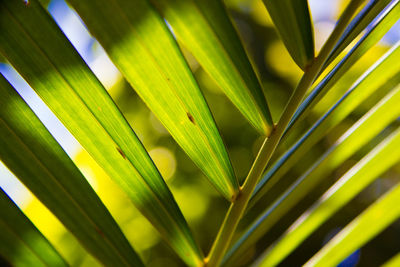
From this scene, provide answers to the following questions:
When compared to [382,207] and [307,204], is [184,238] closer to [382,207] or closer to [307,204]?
[382,207]

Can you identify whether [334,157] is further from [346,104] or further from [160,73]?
[160,73]

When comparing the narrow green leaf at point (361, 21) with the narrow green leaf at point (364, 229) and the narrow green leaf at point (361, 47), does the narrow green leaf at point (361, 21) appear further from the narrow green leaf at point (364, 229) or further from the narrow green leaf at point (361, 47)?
the narrow green leaf at point (364, 229)

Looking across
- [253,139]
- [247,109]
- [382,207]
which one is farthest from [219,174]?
[253,139]

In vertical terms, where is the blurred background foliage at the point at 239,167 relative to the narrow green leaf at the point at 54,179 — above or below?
below

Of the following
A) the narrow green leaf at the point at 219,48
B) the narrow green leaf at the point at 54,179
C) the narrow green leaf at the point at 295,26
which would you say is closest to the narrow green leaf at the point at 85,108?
the narrow green leaf at the point at 54,179

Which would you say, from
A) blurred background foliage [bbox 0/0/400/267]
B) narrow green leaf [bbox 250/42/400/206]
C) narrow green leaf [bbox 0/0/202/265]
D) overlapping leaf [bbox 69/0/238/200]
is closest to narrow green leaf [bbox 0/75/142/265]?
narrow green leaf [bbox 0/0/202/265]

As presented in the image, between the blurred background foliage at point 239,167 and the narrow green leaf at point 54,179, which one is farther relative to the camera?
the blurred background foliage at point 239,167

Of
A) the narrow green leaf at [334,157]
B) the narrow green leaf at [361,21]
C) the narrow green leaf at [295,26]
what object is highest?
the narrow green leaf at [295,26]
